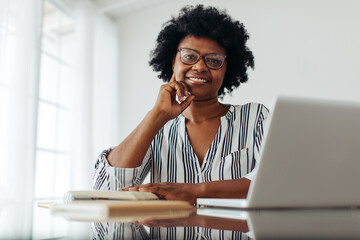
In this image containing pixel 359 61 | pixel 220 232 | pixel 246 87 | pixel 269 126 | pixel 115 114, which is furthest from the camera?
pixel 115 114

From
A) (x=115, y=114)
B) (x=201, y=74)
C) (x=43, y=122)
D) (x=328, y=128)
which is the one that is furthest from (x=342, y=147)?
(x=115, y=114)

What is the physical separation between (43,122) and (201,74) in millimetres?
2170

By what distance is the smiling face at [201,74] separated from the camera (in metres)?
1.47

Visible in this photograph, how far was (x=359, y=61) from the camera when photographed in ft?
9.94

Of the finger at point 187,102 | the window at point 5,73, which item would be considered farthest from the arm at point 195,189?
the window at point 5,73

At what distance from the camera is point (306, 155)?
2.06 ft

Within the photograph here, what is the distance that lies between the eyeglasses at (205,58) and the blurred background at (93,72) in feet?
5.68

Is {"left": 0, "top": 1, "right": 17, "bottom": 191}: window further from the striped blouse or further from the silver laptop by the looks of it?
the silver laptop

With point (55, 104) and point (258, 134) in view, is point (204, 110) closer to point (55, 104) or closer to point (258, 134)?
point (258, 134)

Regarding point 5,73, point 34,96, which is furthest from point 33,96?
point 5,73

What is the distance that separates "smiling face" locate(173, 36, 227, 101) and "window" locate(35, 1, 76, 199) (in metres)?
2.04

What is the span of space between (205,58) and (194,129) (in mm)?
302

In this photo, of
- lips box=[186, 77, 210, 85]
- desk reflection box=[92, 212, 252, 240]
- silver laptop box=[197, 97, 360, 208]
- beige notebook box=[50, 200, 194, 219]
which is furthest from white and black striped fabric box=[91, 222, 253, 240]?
lips box=[186, 77, 210, 85]

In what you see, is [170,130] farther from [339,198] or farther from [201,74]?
[339,198]
